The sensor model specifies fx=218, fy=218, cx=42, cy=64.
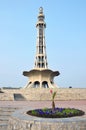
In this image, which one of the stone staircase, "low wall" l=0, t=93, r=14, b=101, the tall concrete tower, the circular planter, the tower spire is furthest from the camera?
the tower spire

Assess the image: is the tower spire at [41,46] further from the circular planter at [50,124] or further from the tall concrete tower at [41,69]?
the circular planter at [50,124]

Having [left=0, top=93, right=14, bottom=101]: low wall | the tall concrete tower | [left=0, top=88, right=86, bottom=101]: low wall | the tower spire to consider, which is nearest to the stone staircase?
[left=0, top=93, right=14, bottom=101]: low wall

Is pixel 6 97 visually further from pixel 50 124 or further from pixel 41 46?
pixel 41 46

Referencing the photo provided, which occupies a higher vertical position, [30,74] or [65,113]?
[30,74]

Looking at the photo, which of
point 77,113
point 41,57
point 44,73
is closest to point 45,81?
point 44,73

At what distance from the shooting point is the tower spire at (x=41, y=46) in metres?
54.4

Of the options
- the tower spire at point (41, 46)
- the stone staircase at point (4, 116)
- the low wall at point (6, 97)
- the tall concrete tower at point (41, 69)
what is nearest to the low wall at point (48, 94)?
the low wall at point (6, 97)

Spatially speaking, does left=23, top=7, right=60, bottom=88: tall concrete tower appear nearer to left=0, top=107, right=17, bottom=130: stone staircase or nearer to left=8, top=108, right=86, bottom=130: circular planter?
left=0, top=107, right=17, bottom=130: stone staircase

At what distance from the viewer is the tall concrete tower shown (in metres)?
52.7

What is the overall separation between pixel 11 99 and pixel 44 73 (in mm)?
28594

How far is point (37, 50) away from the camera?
55219mm

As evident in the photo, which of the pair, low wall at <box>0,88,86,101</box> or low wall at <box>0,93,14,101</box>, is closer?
low wall at <box>0,93,14,101</box>

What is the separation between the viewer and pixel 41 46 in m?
55.5

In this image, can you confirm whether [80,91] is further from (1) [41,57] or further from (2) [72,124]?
(1) [41,57]
